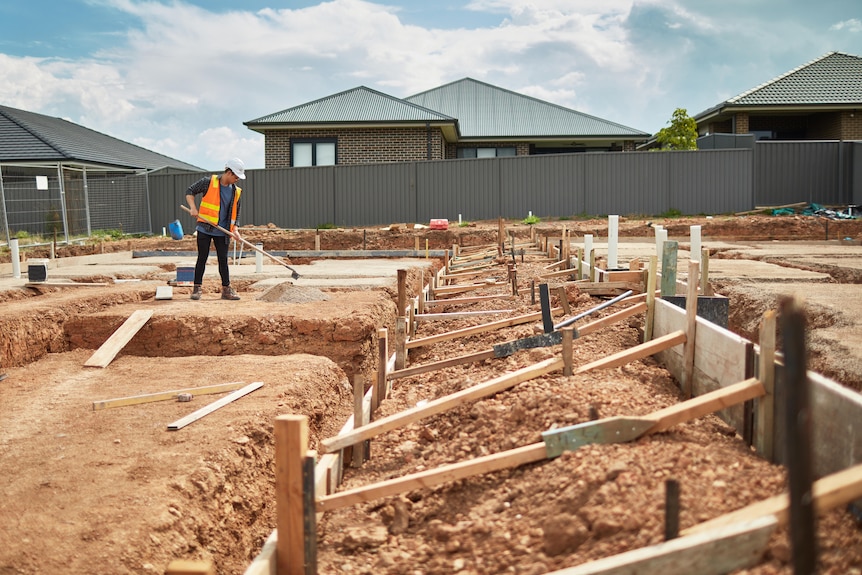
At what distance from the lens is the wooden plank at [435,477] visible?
3.62m

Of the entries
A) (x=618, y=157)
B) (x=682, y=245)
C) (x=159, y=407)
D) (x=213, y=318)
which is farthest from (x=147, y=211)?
(x=159, y=407)

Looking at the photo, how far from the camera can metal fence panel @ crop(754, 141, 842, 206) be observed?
2470 cm

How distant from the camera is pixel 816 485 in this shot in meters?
2.53

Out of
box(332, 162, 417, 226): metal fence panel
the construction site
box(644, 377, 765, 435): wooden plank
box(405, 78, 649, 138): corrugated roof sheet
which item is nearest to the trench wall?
the construction site

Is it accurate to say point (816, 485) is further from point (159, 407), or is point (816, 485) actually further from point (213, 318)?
point (213, 318)

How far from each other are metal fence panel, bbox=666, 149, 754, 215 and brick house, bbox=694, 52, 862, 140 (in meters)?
4.54

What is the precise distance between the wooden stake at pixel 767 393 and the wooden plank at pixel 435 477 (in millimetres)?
1062

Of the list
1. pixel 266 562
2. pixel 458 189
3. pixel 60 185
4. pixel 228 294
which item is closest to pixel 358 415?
pixel 266 562

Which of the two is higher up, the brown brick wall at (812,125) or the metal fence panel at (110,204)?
the brown brick wall at (812,125)

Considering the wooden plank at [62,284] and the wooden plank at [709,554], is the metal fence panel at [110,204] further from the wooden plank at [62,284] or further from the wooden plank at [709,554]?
the wooden plank at [709,554]

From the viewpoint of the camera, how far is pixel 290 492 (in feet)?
11.1

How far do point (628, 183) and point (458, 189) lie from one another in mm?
5008

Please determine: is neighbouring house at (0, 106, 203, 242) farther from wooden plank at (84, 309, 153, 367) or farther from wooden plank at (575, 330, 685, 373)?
wooden plank at (575, 330, 685, 373)

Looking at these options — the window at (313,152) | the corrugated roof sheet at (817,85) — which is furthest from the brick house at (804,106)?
the window at (313,152)
